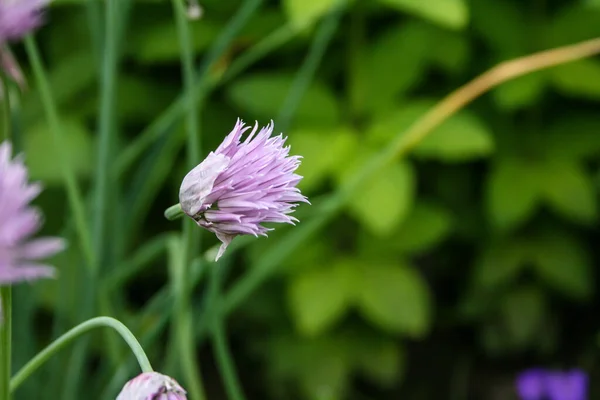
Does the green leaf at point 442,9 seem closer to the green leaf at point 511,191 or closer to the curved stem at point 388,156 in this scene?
the curved stem at point 388,156

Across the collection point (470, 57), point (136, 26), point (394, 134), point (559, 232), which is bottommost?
point (559, 232)

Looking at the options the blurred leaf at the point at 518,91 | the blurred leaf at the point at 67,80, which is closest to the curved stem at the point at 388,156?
the blurred leaf at the point at 518,91

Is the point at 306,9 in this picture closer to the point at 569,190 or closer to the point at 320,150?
the point at 320,150

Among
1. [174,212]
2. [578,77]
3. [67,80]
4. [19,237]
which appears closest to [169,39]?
[67,80]

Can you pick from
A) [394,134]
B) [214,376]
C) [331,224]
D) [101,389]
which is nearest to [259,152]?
[101,389]

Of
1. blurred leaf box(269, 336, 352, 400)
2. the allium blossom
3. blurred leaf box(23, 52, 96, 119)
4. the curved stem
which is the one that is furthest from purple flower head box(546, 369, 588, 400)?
blurred leaf box(23, 52, 96, 119)

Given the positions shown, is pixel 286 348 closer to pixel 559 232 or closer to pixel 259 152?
pixel 559 232
